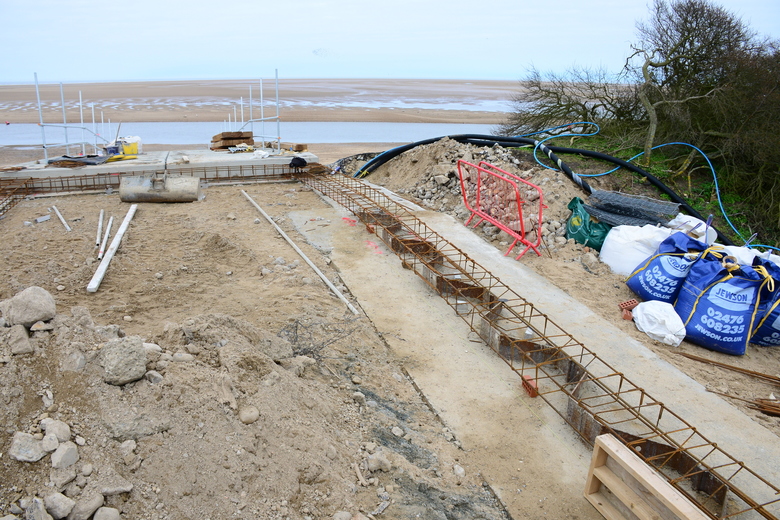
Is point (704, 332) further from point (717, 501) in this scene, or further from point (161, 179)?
point (161, 179)

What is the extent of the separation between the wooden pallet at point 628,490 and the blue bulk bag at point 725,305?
3650mm

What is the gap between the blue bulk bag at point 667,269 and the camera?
7375 mm

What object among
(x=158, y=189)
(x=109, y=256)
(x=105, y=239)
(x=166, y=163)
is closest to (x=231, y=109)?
(x=166, y=163)

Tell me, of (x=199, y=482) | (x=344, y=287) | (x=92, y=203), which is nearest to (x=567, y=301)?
(x=344, y=287)

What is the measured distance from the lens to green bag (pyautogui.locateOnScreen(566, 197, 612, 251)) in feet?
31.2

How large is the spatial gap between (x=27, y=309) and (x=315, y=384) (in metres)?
2.54

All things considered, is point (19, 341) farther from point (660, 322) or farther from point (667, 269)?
point (667, 269)

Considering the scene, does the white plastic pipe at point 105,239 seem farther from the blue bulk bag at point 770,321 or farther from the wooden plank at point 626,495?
the blue bulk bag at point 770,321

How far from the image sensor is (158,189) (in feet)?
38.2

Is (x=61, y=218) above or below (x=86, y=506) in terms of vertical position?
above

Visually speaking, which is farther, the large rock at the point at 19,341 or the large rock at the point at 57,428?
the large rock at the point at 19,341

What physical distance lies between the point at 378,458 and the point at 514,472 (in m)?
1.24

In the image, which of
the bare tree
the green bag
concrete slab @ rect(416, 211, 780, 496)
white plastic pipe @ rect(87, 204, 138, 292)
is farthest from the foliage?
white plastic pipe @ rect(87, 204, 138, 292)

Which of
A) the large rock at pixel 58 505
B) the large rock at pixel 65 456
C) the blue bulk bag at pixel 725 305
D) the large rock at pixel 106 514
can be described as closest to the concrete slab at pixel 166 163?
the blue bulk bag at pixel 725 305
